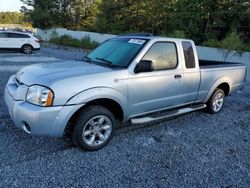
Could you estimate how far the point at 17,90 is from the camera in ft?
12.3

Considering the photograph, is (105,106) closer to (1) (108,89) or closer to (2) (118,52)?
(1) (108,89)

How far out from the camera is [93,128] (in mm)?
3949

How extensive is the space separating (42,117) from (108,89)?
101cm

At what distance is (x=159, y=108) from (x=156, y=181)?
1.67 metres

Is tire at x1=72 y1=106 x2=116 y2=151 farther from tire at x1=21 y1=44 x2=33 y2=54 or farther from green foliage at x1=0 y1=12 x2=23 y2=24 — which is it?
green foliage at x1=0 y1=12 x2=23 y2=24

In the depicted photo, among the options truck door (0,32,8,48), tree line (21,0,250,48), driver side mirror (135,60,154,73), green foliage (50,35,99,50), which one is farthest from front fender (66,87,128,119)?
green foliage (50,35,99,50)

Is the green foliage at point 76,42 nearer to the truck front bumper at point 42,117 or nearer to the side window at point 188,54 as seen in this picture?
the side window at point 188,54

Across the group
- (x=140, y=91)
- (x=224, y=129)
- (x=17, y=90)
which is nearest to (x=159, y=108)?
(x=140, y=91)

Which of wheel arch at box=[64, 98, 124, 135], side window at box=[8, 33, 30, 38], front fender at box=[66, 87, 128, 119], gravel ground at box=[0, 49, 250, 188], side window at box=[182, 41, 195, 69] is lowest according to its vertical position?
gravel ground at box=[0, 49, 250, 188]

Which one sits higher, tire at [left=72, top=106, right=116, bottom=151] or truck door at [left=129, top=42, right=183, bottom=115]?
truck door at [left=129, top=42, right=183, bottom=115]

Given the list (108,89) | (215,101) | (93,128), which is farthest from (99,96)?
(215,101)

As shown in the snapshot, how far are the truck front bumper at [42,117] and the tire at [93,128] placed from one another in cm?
22

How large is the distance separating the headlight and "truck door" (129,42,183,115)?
1.28 metres

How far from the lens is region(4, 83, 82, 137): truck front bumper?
3426mm
